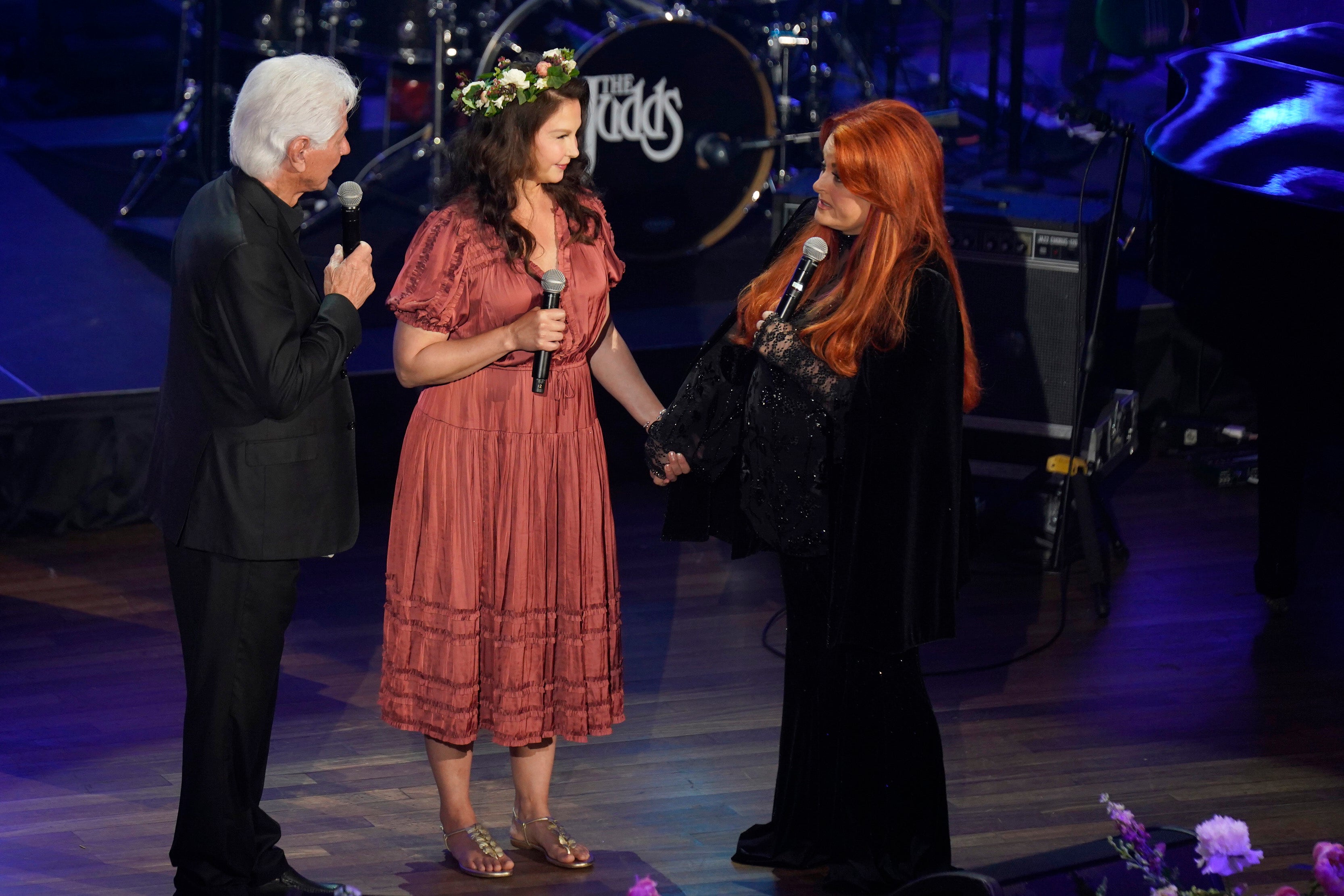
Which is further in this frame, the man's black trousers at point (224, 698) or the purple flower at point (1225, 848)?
the man's black trousers at point (224, 698)

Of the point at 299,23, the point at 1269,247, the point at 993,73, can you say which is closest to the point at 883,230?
the point at 1269,247

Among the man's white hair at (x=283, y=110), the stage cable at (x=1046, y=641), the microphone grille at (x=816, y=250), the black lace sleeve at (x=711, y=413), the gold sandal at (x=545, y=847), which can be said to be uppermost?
the man's white hair at (x=283, y=110)

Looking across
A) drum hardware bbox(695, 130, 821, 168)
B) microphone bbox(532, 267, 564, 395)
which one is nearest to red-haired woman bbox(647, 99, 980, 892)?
microphone bbox(532, 267, 564, 395)

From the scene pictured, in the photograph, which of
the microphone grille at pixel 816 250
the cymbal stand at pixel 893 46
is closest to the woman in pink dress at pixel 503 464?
the microphone grille at pixel 816 250

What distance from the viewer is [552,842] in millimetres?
3168

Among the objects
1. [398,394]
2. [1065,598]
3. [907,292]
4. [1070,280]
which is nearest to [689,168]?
[398,394]

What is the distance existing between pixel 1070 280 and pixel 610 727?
2520 mm

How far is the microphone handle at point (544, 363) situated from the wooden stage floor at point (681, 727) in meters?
1.03

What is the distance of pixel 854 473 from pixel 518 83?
0.94 metres

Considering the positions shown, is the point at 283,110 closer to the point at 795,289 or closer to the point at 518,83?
the point at 518,83

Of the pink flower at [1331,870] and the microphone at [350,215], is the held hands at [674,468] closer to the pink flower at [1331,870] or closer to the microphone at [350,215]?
the microphone at [350,215]

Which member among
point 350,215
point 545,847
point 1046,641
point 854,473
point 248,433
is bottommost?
point 1046,641

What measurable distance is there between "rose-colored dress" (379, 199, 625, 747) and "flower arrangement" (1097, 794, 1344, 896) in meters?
1.48

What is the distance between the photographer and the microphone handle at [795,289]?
2783 mm
